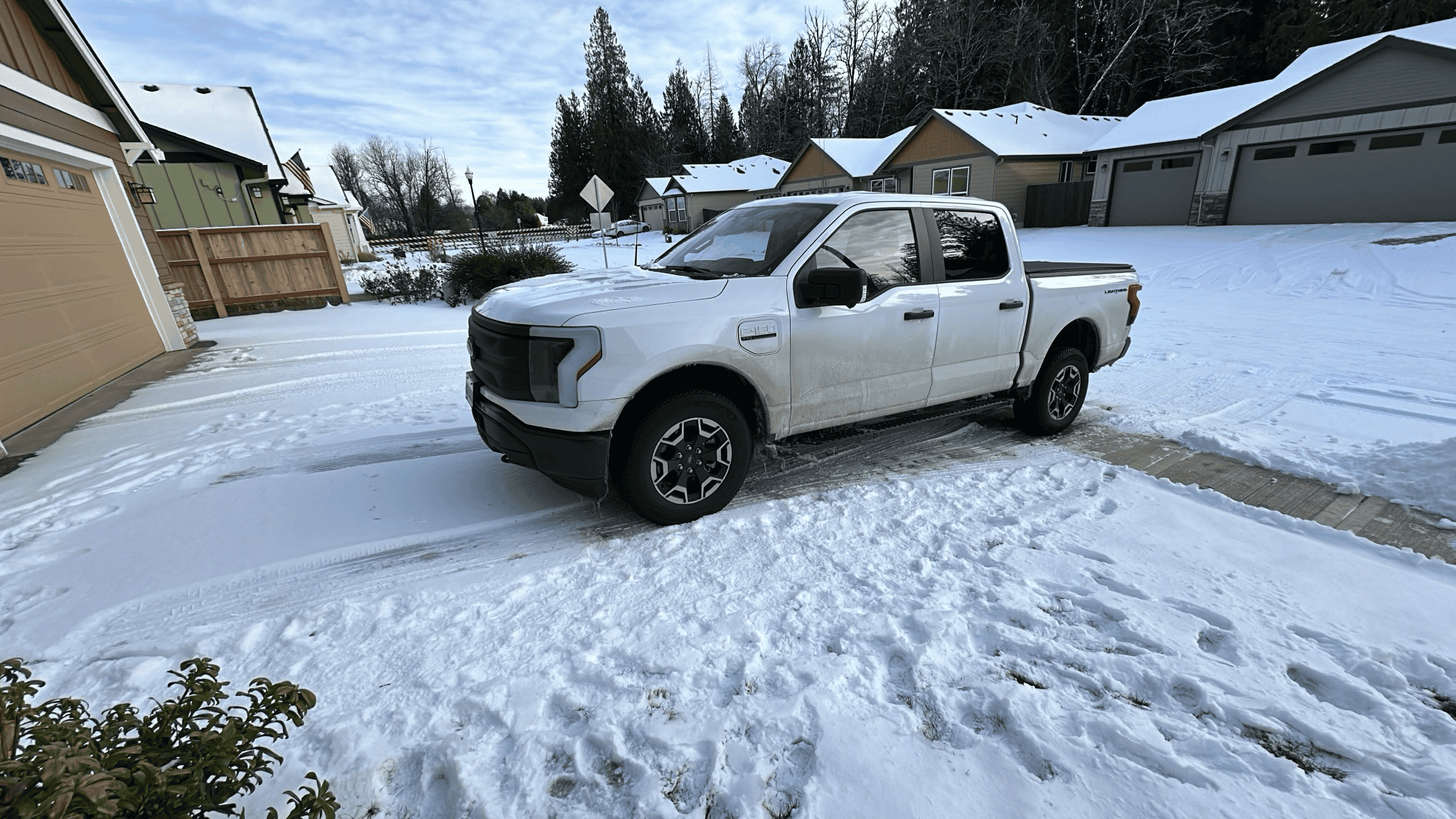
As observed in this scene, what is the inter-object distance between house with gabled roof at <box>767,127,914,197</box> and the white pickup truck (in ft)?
86.4

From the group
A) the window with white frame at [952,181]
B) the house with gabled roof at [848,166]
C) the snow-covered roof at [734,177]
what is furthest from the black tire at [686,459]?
the snow-covered roof at [734,177]

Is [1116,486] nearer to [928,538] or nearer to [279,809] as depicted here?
[928,538]

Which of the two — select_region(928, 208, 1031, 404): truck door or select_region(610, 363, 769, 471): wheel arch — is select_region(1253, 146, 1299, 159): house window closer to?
select_region(928, 208, 1031, 404): truck door

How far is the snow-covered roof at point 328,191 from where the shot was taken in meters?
31.5

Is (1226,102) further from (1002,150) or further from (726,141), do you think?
(726,141)

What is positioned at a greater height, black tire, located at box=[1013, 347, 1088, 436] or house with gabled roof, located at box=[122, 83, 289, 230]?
house with gabled roof, located at box=[122, 83, 289, 230]

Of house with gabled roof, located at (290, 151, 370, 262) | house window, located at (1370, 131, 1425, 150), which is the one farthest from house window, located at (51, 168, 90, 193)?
house window, located at (1370, 131, 1425, 150)

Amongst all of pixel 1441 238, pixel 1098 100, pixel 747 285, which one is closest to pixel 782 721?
pixel 747 285

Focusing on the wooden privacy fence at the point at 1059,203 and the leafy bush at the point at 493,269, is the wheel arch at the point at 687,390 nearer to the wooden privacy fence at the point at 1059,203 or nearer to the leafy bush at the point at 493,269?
the leafy bush at the point at 493,269

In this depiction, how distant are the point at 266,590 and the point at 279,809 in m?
1.50

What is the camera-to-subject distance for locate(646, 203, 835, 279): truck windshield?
12.7ft

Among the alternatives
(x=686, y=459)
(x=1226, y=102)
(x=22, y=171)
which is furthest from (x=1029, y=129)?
(x=22, y=171)

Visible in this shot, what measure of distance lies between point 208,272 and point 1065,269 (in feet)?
47.4

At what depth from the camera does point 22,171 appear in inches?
257
